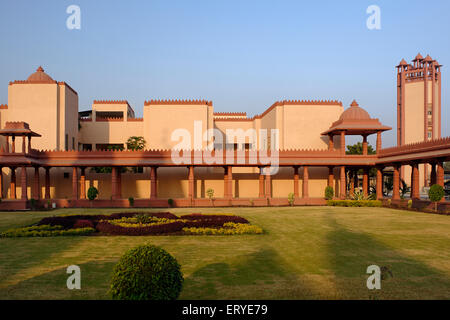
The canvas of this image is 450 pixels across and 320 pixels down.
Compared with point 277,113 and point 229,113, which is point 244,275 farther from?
point 229,113

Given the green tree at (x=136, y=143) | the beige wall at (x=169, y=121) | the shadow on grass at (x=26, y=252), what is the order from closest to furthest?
the shadow on grass at (x=26, y=252)
the beige wall at (x=169, y=121)
the green tree at (x=136, y=143)

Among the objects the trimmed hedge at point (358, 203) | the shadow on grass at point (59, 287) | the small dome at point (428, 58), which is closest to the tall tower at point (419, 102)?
the small dome at point (428, 58)

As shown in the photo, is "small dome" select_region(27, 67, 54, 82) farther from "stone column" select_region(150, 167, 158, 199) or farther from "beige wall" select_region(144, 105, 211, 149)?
"stone column" select_region(150, 167, 158, 199)

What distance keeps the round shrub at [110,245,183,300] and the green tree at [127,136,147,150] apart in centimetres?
3585

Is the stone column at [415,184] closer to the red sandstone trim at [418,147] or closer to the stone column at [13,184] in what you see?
the red sandstone trim at [418,147]

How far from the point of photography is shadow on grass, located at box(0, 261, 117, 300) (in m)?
8.37

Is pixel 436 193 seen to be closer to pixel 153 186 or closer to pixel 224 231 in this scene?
pixel 224 231

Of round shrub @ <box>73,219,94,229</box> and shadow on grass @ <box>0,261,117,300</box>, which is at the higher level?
shadow on grass @ <box>0,261,117,300</box>

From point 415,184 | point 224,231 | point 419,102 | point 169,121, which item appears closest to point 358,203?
point 415,184

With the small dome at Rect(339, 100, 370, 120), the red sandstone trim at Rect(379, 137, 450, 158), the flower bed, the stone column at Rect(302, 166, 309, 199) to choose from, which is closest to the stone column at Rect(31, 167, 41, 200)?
the flower bed

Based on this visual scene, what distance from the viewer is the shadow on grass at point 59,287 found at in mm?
8367

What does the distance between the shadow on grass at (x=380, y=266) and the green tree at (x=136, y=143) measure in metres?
30.6

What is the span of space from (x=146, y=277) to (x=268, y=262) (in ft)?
19.4
